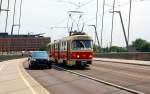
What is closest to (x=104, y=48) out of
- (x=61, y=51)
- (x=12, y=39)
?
(x=12, y=39)

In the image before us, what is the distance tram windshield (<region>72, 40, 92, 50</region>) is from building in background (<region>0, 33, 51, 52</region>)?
83.4 m

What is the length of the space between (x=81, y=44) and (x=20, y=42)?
327ft

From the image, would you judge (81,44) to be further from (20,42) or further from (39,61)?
(20,42)

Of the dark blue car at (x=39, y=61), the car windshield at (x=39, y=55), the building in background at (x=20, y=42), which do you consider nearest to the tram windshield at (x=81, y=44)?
the dark blue car at (x=39, y=61)

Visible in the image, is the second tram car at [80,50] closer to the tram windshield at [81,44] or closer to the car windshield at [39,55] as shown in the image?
the tram windshield at [81,44]

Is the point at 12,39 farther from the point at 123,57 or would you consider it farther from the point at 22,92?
the point at 22,92

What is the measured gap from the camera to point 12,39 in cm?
12319

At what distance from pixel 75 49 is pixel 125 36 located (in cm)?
3361

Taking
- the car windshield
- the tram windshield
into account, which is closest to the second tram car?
the tram windshield

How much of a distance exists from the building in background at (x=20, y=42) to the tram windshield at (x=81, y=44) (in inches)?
3283

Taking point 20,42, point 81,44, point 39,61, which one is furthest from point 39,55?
point 20,42

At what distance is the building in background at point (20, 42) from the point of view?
412ft

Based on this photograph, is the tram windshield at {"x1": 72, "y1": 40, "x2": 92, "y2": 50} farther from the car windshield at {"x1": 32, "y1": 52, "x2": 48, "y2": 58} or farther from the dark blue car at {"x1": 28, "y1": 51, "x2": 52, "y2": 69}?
the car windshield at {"x1": 32, "y1": 52, "x2": 48, "y2": 58}

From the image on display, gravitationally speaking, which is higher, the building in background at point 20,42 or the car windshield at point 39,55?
the building in background at point 20,42
